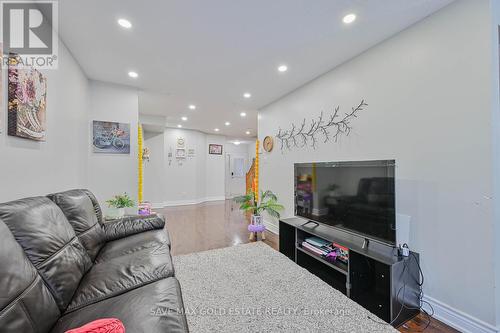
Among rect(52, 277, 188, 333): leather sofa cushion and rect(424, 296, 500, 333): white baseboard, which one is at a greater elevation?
rect(52, 277, 188, 333): leather sofa cushion

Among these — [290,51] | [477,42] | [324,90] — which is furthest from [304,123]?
[477,42]

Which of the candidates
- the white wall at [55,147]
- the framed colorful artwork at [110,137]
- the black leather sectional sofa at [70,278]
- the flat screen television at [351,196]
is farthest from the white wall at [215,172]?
the black leather sectional sofa at [70,278]

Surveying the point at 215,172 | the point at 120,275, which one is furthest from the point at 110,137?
the point at 215,172

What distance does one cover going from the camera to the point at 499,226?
1.41 meters

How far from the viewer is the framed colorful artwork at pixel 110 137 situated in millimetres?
3004

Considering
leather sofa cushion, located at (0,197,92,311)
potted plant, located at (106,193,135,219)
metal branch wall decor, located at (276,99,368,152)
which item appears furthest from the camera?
potted plant, located at (106,193,135,219)

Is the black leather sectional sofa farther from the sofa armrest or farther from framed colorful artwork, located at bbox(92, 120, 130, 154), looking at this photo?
framed colorful artwork, located at bbox(92, 120, 130, 154)

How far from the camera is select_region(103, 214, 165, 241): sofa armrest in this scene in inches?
77.7

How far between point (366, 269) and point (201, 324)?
4.84ft

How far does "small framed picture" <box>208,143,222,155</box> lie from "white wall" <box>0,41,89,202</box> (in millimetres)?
4663

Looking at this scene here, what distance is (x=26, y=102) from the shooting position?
4.90 ft

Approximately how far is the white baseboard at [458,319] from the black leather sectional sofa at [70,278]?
78.4 inches

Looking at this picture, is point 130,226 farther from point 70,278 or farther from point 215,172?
point 215,172
